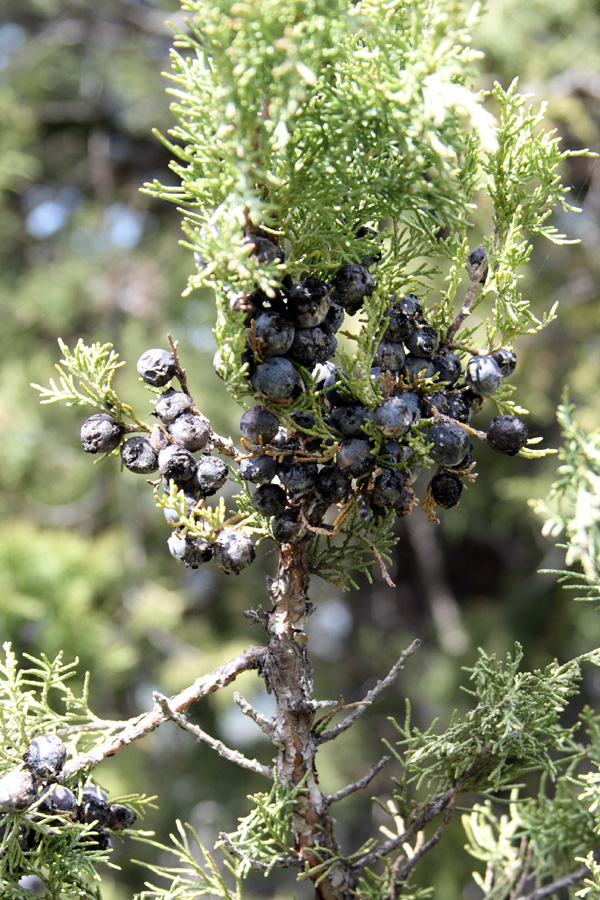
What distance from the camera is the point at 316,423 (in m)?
Result: 0.60

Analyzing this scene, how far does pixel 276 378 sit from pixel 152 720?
1.14 feet

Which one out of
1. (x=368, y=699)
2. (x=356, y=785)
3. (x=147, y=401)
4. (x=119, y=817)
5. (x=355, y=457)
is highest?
(x=355, y=457)

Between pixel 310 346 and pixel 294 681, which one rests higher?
pixel 310 346

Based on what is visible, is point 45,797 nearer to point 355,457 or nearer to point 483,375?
point 355,457

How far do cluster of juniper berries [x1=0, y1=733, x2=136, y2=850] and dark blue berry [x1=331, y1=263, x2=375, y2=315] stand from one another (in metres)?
0.48

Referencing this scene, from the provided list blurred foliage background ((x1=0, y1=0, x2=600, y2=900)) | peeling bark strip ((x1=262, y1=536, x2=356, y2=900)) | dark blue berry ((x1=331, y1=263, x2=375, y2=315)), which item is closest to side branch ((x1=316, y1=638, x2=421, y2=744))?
peeling bark strip ((x1=262, y1=536, x2=356, y2=900))

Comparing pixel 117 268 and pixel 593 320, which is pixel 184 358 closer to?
pixel 117 268

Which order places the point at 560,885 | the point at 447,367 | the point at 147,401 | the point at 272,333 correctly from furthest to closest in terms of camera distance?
the point at 147,401, the point at 560,885, the point at 447,367, the point at 272,333

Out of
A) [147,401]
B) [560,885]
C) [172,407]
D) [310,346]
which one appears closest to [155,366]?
[172,407]

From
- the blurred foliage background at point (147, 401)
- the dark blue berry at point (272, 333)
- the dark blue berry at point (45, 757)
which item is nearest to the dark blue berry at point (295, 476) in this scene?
the dark blue berry at point (272, 333)

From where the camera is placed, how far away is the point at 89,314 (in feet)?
10.6

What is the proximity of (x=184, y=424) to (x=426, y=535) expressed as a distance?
118 inches

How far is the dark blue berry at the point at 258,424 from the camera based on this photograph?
22.3 inches

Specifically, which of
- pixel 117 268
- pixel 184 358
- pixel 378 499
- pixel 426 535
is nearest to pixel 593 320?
pixel 426 535
